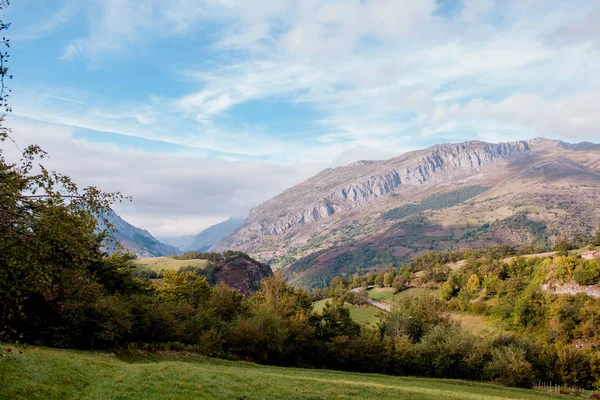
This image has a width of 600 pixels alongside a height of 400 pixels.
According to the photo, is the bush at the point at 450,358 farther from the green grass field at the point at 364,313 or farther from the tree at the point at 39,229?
the green grass field at the point at 364,313

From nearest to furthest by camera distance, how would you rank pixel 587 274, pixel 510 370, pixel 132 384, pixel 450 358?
pixel 132 384
pixel 510 370
pixel 450 358
pixel 587 274

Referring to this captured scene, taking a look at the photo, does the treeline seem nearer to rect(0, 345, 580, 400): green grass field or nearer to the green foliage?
the green foliage

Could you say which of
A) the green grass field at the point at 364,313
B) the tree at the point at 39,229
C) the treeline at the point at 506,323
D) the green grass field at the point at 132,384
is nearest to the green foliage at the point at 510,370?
the treeline at the point at 506,323

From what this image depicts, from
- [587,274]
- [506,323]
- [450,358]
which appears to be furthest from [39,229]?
[587,274]

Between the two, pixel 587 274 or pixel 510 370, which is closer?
pixel 510 370

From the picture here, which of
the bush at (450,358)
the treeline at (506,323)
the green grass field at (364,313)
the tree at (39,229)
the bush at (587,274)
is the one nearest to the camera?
the tree at (39,229)

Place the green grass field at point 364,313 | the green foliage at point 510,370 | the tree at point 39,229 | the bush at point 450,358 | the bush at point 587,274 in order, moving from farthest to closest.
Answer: the green grass field at point 364,313
the bush at point 587,274
the bush at point 450,358
the green foliage at point 510,370
the tree at point 39,229

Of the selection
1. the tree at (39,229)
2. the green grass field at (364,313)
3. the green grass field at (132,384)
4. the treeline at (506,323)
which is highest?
the tree at (39,229)

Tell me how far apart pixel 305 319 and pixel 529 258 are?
127589 mm

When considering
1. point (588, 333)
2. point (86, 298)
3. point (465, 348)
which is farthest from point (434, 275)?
point (86, 298)

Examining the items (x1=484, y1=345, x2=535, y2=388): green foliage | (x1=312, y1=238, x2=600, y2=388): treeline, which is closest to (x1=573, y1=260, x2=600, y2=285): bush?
(x1=312, y1=238, x2=600, y2=388): treeline

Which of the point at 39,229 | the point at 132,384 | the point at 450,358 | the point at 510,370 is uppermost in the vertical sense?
the point at 39,229

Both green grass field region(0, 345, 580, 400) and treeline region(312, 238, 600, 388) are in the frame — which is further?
treeline region(312, 238, 600, 388)

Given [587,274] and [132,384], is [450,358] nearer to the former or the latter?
[132,384]
